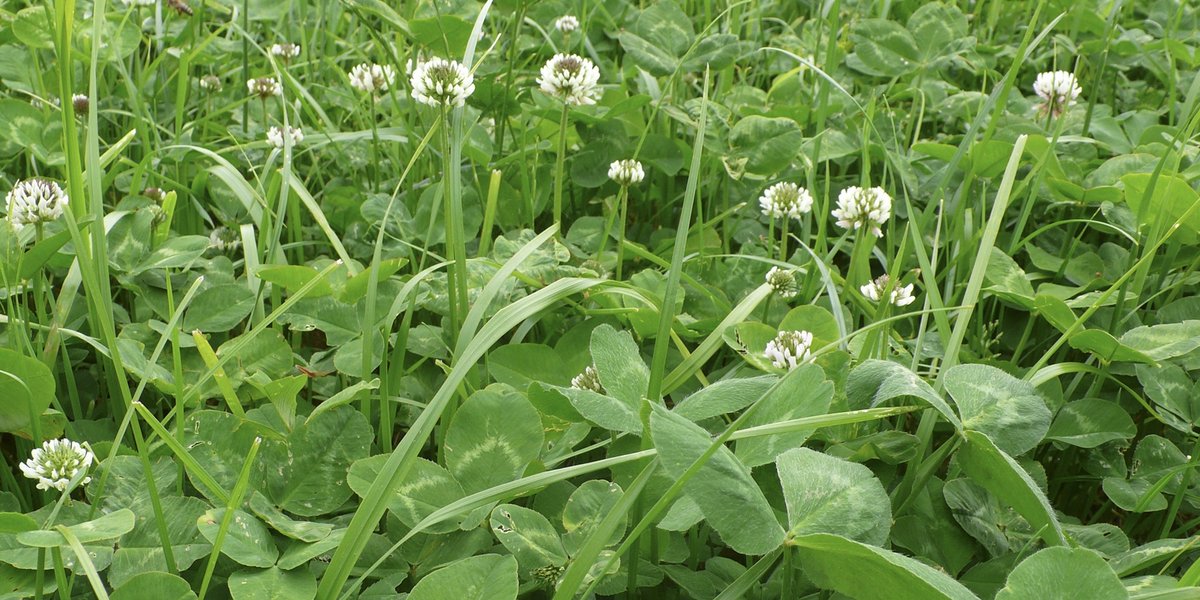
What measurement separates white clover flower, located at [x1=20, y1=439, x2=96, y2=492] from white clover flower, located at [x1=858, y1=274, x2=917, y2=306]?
3.25ft

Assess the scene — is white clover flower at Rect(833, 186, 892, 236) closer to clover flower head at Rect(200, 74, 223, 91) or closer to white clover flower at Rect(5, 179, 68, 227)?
white clover flower at Rect(5, 179, 68, 227)

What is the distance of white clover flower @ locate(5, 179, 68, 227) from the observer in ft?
4.51

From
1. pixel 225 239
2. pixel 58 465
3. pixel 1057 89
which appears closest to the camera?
pixel 58 465

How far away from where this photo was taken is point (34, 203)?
4.53 ft

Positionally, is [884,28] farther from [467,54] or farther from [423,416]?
[423,416]

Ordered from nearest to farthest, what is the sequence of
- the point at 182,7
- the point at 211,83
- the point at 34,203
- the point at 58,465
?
the point at 58,465, the point at 34,203, the point at 211,83, the point at 182,7

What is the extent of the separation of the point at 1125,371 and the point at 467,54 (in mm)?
1047

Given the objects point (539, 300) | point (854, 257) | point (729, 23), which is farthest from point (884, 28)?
point (539, 300)

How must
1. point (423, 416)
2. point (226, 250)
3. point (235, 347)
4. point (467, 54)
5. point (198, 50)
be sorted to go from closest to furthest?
point (423, 416) → point (235, 347) → point (467, 54) → point (226, 250) → point (198, 50)

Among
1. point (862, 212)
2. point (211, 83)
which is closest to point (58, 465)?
point (862, 212)

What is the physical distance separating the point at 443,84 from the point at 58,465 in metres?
0.66

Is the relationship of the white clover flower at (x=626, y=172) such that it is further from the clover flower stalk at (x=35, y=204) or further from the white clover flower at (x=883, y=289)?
the clover flower stalk at (x=35, y=204)

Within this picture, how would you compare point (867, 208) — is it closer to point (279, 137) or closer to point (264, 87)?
point (279, 137)

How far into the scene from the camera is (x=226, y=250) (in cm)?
182
